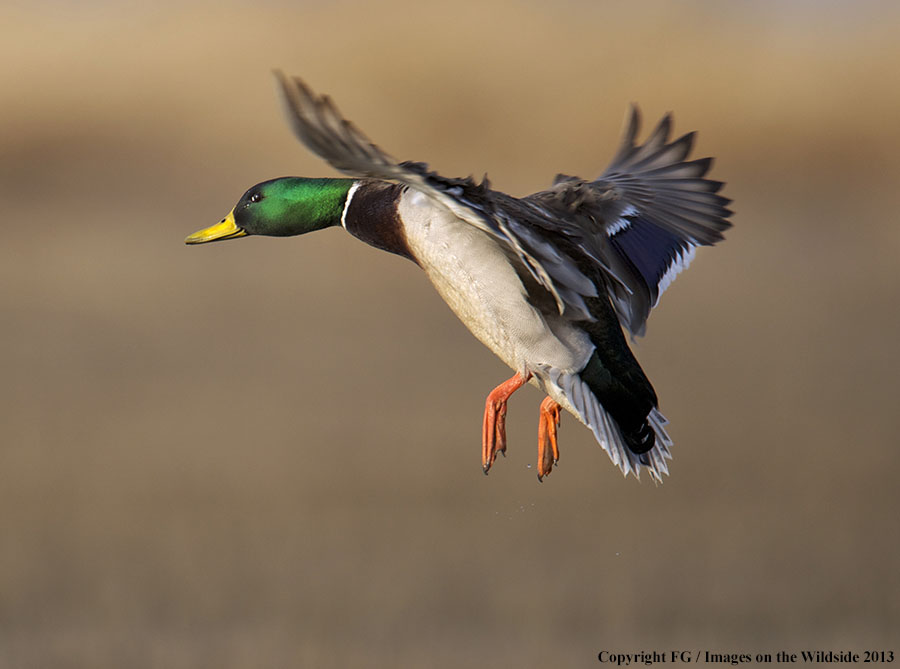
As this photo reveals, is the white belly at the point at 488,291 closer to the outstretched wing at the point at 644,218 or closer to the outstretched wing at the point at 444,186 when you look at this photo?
the outstretched wing at the point at 444,186

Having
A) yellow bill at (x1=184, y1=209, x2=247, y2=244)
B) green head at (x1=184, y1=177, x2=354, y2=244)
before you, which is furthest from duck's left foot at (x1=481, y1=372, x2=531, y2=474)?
yellow bill at (x1=184, y1=209, x2=247, y2=244)

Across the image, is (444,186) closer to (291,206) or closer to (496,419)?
(496,419)

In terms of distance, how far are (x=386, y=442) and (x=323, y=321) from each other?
1505 mm

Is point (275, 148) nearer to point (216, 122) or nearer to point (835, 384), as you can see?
point (216, 122)

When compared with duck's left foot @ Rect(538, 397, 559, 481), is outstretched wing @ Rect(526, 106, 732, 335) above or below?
above

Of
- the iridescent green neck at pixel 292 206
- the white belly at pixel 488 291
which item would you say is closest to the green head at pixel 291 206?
the iridescent green neck at pixel 292 206

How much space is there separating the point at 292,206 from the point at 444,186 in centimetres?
83

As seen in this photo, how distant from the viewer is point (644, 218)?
3.70 metres

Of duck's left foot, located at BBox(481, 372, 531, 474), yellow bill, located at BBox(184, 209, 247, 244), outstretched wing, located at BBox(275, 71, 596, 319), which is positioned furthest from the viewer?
yellow bill, located at BBox(184, 209, 247, 244)

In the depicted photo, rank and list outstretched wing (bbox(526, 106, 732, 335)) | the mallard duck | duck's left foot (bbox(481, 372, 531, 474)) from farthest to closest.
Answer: outstretched wing (bbox(526, 106, 732, 335))
duck's left foot (bbox(481, 372, 531, 474))
the mallard duck

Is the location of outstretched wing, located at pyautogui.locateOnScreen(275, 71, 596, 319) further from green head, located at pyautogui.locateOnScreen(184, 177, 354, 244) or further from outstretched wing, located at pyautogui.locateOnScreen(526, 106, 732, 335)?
green head, located at pyautogui.locateOnScreen(184, 177, 354, 244)

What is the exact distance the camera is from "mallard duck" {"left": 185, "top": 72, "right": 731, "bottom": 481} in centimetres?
311

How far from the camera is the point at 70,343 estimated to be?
8.68 meters

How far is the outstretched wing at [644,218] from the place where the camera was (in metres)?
3.48
